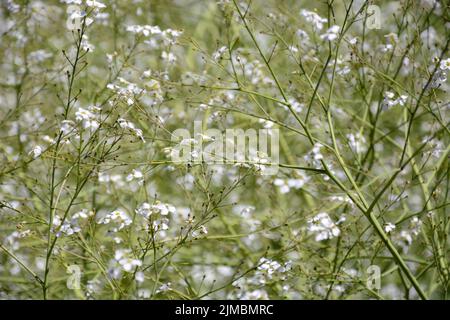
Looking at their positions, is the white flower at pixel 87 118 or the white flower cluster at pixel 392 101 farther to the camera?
the white flower cluster at pixel 392 101

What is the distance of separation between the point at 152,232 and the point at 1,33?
130 inches

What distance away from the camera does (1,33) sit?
228 inches

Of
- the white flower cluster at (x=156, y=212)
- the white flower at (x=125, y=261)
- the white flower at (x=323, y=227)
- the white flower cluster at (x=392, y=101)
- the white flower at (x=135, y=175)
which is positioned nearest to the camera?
the white flower at (x=125, y=261)

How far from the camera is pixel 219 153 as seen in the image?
405cm

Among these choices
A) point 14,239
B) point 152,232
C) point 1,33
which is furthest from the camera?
point 1,33

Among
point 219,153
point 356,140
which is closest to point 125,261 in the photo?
point 219,153

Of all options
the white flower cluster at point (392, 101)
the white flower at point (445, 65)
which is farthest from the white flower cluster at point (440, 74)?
the white flower cluster at point (392, 101)

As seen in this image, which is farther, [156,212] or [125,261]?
[156,212]

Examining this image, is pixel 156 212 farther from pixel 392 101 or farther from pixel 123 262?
pixel 392 101

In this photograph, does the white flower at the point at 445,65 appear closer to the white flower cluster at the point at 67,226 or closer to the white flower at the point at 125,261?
the white flower at the point at 125,261

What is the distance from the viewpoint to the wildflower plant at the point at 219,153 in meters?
3.78

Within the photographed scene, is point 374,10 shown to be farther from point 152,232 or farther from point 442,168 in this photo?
point 152,232

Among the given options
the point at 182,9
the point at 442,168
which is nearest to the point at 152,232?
the point at 442,168
